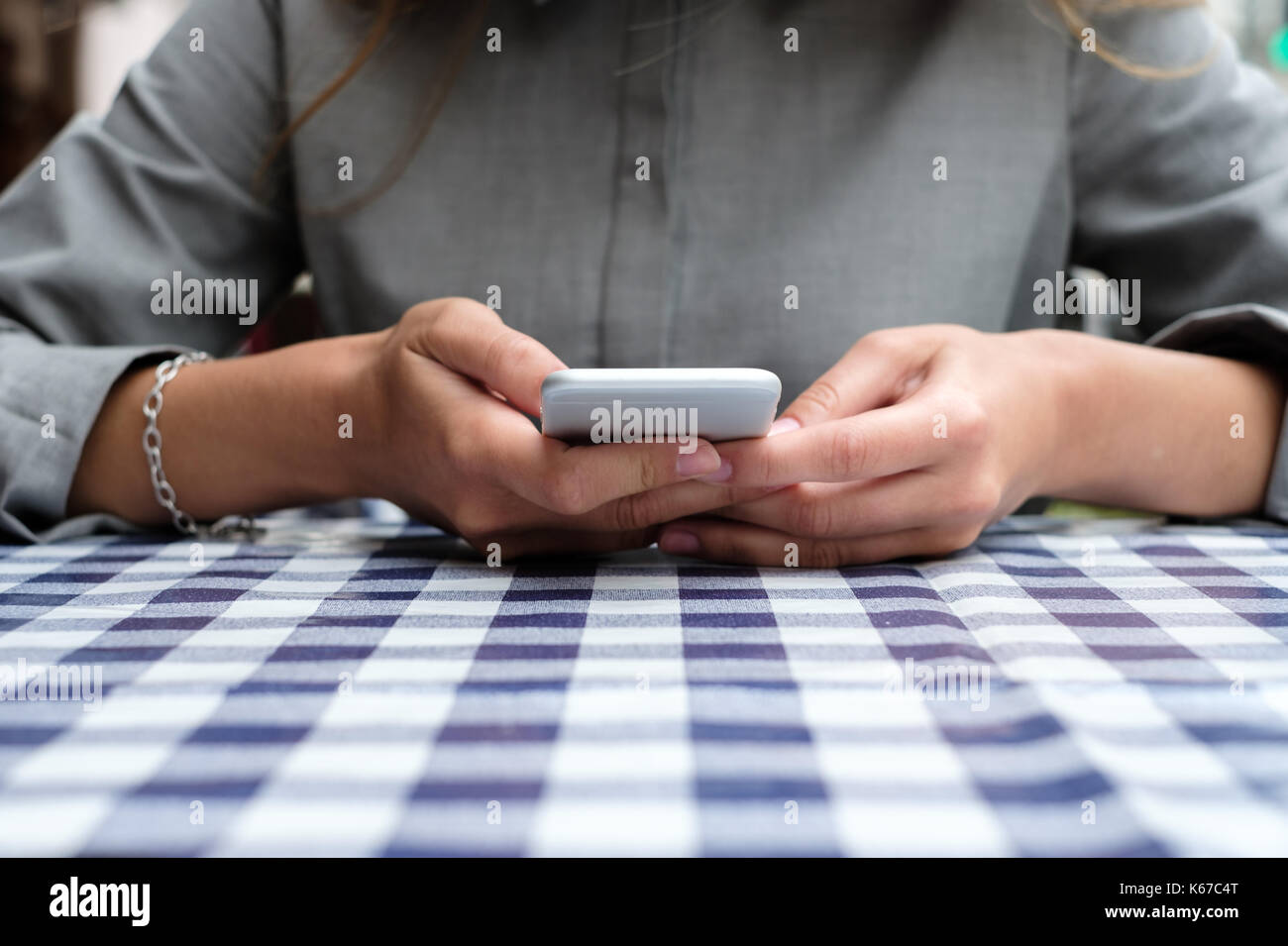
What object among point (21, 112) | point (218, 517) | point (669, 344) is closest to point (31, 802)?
point (218, 517)

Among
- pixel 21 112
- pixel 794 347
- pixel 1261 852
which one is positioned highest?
pixel 21 112

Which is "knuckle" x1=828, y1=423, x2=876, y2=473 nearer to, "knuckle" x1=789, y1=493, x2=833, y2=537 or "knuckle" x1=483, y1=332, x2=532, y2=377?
"knuckle" x1=789, y1=493, x2=833, y2=537

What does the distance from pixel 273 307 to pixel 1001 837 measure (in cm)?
89

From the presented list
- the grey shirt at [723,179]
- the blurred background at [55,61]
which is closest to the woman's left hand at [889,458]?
the grey shirt at [723,179]

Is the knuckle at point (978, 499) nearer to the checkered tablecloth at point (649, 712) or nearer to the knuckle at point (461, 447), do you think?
the checkered tablecloth at point (649, 712)

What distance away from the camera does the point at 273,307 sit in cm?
96

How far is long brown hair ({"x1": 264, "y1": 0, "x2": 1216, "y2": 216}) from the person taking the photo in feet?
2.49

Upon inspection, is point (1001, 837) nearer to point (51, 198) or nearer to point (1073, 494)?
point (1073, 494)

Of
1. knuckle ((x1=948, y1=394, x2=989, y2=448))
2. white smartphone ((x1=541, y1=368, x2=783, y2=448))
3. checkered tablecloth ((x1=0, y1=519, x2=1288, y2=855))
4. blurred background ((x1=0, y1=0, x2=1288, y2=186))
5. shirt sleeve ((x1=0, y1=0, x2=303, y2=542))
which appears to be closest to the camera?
checkered tablecloth ((x1=0, y1=519, x2=1288, y2=855))

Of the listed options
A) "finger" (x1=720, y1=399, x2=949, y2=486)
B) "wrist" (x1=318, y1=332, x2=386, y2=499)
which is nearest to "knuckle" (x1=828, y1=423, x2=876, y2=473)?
"finger" (x1=720, y1=399, x2=949, y2=486)

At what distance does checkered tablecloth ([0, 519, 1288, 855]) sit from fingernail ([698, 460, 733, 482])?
0.05 m

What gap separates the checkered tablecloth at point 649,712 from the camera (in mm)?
253

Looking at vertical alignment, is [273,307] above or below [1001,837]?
above

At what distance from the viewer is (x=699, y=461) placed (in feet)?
1.45
